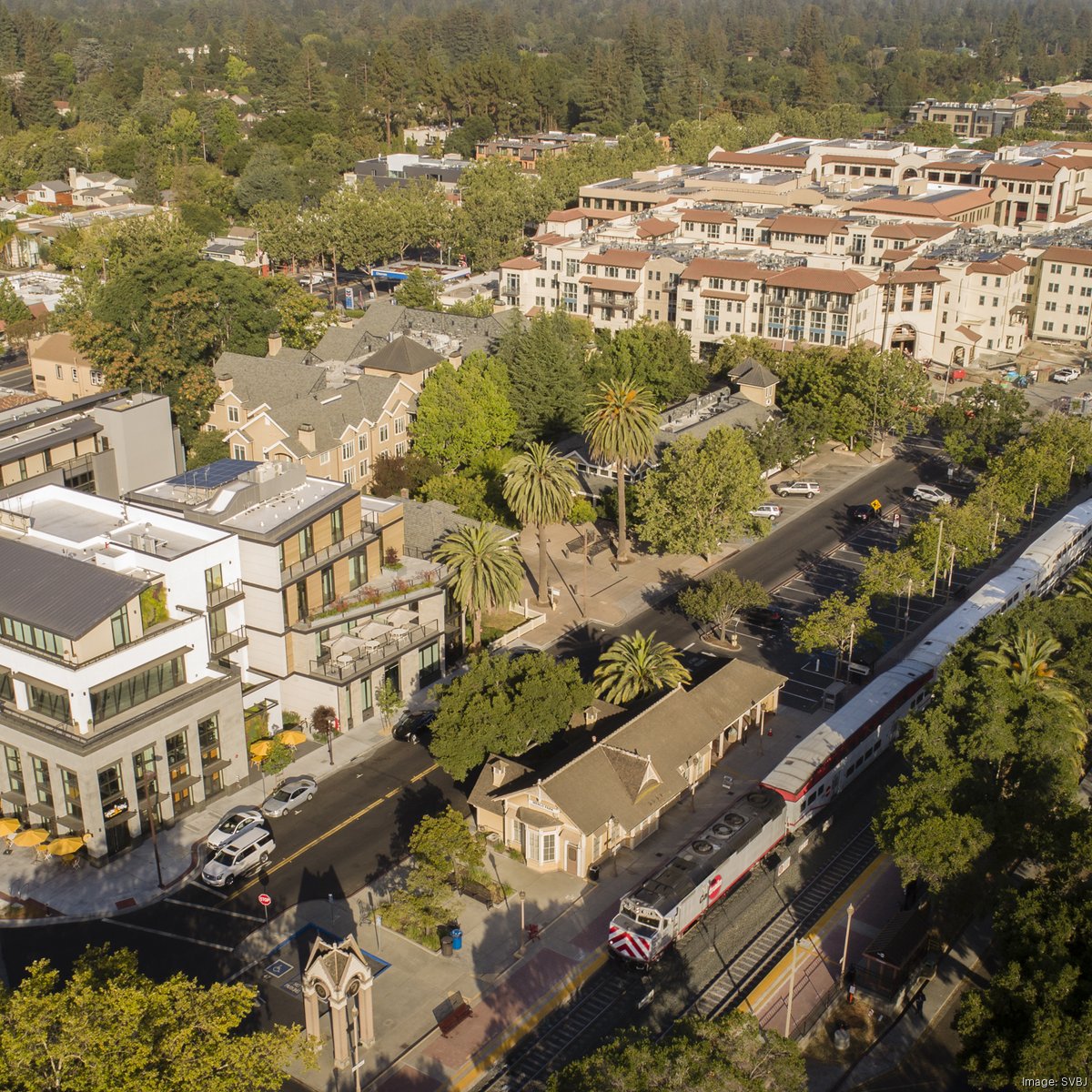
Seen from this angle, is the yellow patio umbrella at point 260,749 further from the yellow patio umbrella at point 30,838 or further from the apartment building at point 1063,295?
the apartment building at point 1063,295

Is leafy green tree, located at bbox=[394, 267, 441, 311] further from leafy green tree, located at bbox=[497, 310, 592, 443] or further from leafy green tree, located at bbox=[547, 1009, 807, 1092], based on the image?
leafy green tree, located at bbox=[547, 1009, 807, 1092]

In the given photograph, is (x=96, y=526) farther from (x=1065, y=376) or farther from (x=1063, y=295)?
(x=1063, y=295)

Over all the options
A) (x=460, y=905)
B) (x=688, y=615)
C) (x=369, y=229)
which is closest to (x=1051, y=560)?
(x=688, y=615)

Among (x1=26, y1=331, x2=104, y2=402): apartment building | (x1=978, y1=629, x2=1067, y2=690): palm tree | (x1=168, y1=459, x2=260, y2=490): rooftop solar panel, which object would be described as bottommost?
(x1=26, y1=331, x2=104, y2=402): apartment building

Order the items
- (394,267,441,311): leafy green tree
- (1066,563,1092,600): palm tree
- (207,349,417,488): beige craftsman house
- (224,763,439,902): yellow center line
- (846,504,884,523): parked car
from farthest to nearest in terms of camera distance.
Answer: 1. (394,267,441,311): leafy green tree
2. (846,504,884,523): parked car
3. (207,349,417,488): beige craftsman house
4. (1066,563,1092,600): palm tree
5. (224,763,439,902): yellow center line

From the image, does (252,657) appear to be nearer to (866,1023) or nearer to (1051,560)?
(866,1023)

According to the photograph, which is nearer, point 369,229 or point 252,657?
point 252,657

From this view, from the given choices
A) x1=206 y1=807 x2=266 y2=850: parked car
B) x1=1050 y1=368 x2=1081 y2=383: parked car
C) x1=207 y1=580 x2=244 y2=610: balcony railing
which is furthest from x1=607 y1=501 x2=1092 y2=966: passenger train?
x1=1050 y1=368 x2=1081 y2=383: parked car
